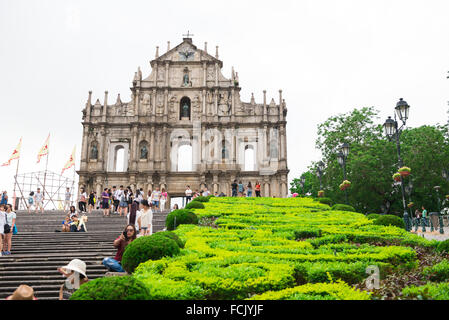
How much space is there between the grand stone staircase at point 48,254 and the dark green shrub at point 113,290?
4157mm

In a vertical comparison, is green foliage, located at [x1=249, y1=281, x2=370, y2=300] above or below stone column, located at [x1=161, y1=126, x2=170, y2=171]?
below

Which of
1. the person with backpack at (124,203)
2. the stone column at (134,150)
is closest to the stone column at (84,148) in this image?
the stone column at (134,150)

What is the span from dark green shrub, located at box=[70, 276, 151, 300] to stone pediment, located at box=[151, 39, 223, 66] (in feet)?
119

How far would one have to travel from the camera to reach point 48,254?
11.2 meters

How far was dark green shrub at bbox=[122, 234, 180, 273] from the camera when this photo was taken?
7909 millimetres

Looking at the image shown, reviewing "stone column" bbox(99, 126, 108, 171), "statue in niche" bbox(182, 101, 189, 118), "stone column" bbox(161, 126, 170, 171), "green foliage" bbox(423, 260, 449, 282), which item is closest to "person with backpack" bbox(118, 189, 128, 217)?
"stone column" bbox(161, 126, 170, 171)

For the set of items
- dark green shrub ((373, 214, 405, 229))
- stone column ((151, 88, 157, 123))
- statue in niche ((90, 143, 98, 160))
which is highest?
stone column ((151, 88, 157, 123))

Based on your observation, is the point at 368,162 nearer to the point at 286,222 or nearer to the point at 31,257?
the point at 286,222

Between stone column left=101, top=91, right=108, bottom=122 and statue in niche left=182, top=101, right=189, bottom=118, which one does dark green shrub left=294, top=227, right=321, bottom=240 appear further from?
stone column left=101, top=91, right=108, bottom=122

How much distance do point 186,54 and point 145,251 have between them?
34289 mm

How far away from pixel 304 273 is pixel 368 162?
24233mm

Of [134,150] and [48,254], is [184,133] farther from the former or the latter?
[48,254]

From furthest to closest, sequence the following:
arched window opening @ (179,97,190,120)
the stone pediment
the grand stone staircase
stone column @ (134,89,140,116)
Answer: the stone pediment, arched window opening @ (179,97,190,120), stone column @ (134,89,140,116), the grand stone staircase
